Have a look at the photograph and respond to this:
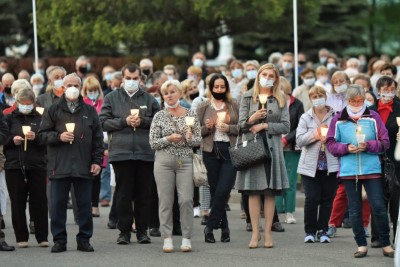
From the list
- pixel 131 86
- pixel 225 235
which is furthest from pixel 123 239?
pixel 131 86

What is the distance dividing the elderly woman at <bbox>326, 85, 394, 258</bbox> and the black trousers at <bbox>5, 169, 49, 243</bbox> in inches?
143

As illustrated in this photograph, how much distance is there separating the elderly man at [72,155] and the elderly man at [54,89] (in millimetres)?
2493

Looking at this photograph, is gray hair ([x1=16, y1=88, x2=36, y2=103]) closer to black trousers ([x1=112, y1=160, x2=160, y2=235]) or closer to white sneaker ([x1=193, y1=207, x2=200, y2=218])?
black trousers ([x1=112, y1=160, x2=160, y2=235])

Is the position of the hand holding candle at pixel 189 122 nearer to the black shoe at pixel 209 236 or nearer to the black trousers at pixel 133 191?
the black trousers at pixel 133 191

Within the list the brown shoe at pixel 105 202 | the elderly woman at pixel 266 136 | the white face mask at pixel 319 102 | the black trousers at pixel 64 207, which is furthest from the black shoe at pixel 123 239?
the brown shoe at pixel 105 202

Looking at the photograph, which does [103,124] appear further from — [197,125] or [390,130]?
[390,130]

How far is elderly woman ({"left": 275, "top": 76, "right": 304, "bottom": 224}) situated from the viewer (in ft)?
64.4

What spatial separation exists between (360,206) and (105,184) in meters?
7.51

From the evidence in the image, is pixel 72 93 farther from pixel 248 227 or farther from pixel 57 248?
pixel 248 227

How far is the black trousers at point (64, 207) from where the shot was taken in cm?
1641

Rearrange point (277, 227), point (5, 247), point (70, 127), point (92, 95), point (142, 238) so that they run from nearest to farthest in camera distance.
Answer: point (70, 127), point (5, 247), point (142, 238), point (277, 227), point (92, 95)

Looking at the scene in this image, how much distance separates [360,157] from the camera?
51.8 ft

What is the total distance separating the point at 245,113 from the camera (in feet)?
55.2

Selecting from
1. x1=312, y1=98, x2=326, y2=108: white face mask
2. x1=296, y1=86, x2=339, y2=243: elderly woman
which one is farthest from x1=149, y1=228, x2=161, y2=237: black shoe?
x1=312, y1=98, x2=326, y2=108: white face mask
